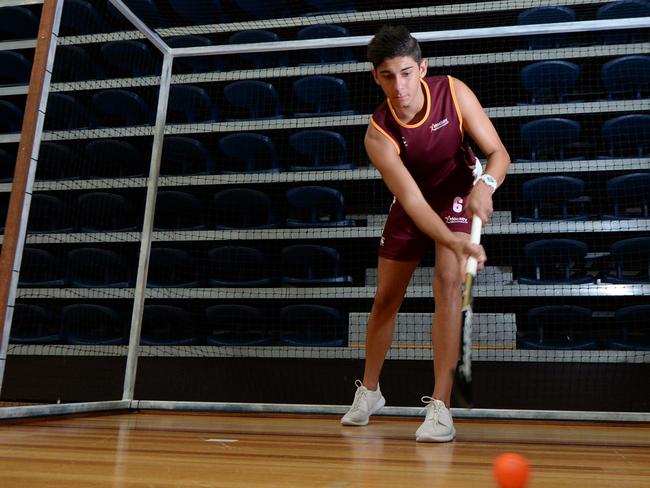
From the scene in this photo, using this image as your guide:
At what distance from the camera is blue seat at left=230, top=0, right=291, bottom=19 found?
21.9 feet

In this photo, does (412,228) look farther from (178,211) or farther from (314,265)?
(178,211)

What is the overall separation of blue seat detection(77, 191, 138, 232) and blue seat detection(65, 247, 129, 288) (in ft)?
0.90

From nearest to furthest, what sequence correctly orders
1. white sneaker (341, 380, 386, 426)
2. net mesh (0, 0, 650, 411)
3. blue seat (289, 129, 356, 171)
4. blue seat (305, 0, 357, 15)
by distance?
1. white sneaker (341, 380, 386, 426)
2. net mesh (0, 0, 650, 411)
3. blue seat (289, 129, 356, 171)
4. blue seat (305, 0, 357, 15)

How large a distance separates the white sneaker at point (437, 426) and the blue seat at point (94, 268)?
3.99 m

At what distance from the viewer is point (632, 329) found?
507 centimetres

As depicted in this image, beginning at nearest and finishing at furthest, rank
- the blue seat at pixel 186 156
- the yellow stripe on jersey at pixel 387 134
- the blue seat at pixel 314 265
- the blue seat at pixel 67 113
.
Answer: the yellow stripe on jersey at pixel 387 134 < the blue seat at pixel 314 265 < the blue seat at pixel 186 156 < the blue seat at pixel 67 113

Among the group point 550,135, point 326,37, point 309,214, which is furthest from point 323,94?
point 550,135

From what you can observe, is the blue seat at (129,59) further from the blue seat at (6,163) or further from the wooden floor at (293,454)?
the wooden floor at (293,454)

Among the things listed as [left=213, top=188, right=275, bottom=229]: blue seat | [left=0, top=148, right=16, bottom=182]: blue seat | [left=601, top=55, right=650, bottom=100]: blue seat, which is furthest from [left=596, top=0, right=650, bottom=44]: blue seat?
[left=0, top=148, right=16, bottom=182]: blue seat

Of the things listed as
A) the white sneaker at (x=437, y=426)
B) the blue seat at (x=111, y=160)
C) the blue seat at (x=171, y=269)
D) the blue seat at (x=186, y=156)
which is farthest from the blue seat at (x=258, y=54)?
the white sneaker at (x=437, y=426)

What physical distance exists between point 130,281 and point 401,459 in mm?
4615

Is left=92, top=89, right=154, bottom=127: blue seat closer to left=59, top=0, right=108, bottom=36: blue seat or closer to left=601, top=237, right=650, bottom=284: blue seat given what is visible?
left=59, top=0, right=108, bottom=36: blue seat

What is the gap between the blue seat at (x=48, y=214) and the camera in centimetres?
589

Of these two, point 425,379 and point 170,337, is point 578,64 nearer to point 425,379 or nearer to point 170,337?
point 425,379
